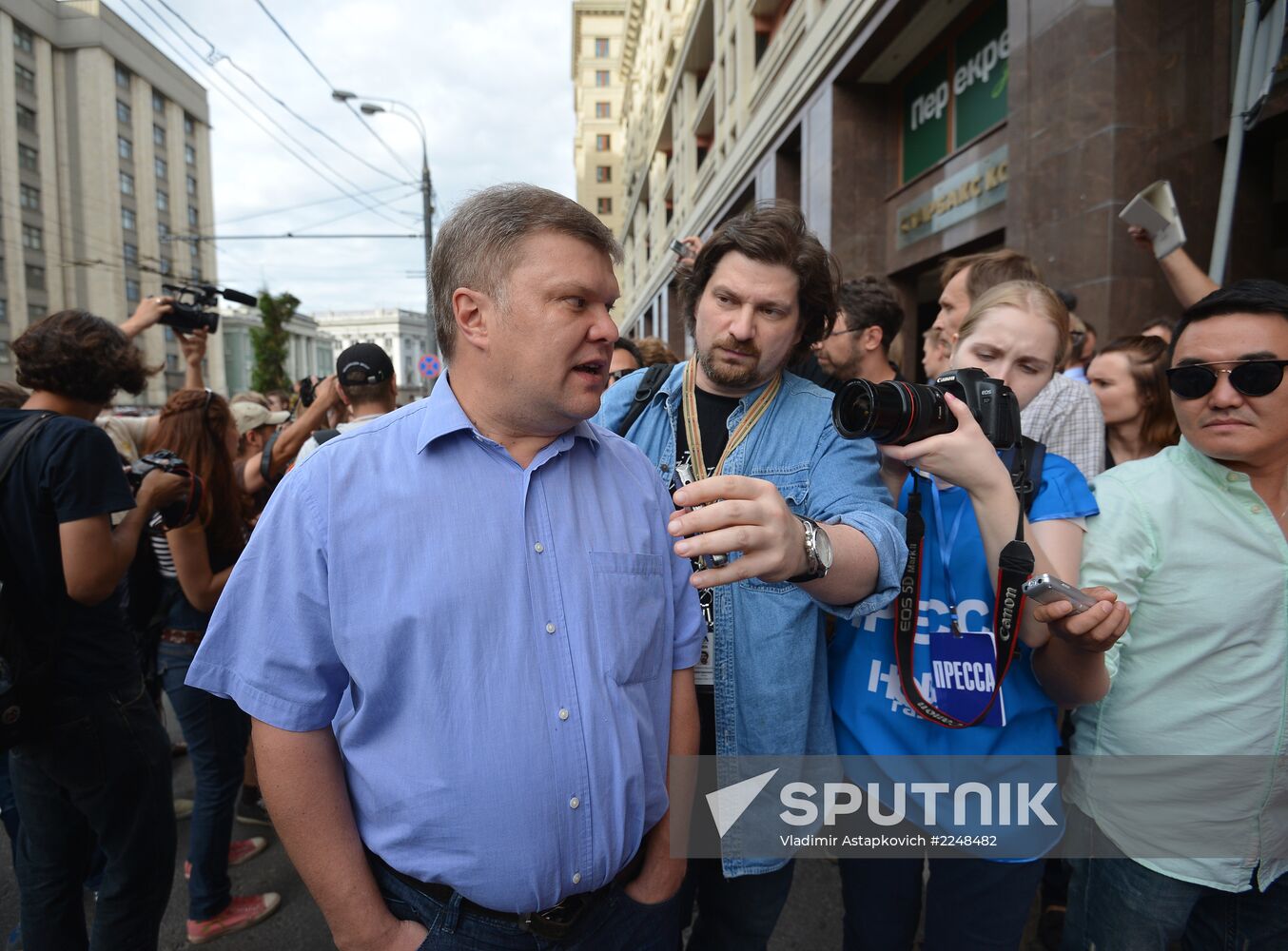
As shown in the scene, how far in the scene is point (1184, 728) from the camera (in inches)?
66.3

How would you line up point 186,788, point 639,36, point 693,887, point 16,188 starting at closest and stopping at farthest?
point 693,887 < point 186,788 < point 639,36 < point 16,188

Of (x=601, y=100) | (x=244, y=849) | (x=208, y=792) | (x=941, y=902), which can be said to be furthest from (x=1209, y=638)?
(x=601, y=100)

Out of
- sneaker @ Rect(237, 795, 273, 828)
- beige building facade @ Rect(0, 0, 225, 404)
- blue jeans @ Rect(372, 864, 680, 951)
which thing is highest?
beige building facade @ Rect(0, 0, 225, 404)

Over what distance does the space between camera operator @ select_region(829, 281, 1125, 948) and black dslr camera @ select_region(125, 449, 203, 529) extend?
2.20 meters

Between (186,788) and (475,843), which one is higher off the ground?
(475,843)

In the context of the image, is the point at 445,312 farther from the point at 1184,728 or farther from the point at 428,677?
the point at 1184,728

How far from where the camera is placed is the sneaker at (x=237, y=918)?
2727 mm

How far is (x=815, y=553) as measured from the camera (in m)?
1.30

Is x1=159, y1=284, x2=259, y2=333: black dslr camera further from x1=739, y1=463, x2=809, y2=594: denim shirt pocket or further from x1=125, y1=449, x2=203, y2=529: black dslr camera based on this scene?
x1=739, y1=463, x2=809, y2=594: denim shirt pocket

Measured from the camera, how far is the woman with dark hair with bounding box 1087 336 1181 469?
295cm

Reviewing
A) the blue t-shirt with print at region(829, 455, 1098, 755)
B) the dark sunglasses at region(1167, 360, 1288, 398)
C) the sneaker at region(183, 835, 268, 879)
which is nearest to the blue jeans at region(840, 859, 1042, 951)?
the blue t-shirt with print at region(829, 455, 1098, 755)

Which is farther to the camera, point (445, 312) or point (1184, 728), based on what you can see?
point (1184, 728)

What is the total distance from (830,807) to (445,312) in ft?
5.00

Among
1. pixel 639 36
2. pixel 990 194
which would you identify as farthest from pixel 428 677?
pixel 639 36
